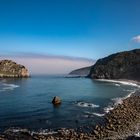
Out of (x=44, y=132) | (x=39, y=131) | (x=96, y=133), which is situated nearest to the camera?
(x=96, y=133)

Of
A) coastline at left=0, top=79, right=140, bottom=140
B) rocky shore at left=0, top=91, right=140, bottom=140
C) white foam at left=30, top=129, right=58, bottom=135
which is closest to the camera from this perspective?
rocky shore at left=0, top=91, right=140, bottom=140

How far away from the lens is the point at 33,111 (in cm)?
4944

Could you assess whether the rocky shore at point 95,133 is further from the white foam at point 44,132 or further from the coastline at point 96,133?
the white foam at point 44,132

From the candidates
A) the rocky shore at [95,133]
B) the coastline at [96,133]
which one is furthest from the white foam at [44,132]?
the rocky shore at [95,133]

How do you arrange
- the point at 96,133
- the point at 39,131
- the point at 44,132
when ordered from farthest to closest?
the point at 39,131 → the point at 44,132 → the point at 96,133

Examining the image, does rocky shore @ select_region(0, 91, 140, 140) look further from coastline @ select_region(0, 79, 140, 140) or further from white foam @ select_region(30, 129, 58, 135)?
white foam @ select_region(30, 129, 58, 135)

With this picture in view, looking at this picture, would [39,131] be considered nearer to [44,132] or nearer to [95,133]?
[44,132]

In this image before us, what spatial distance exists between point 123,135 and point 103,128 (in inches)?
171

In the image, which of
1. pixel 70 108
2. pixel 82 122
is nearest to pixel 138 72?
pixel 70 108

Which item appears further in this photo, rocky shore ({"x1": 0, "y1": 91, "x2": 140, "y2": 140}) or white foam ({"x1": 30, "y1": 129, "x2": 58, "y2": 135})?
white foam ({"x1": 30, "y1": 129, "x2": 58, "y2": 135})

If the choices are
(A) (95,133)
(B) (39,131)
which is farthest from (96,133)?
(B) (39,131)

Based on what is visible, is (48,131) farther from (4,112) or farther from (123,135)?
(4,112)

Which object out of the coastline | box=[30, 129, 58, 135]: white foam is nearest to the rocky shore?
the coastline

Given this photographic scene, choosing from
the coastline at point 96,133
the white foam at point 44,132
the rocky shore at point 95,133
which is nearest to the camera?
the rocky shore at point 95,133
